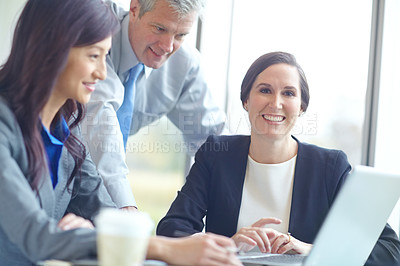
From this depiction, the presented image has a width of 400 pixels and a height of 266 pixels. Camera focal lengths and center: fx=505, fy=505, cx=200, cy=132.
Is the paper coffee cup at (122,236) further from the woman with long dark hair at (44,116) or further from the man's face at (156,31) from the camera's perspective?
the man's face at (156,31)

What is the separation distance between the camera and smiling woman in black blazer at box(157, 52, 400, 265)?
165cm

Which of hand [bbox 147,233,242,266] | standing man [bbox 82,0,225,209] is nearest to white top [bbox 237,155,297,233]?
standing man [bbox 82,0,225,209]

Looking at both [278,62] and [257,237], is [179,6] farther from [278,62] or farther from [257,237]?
[257,237]

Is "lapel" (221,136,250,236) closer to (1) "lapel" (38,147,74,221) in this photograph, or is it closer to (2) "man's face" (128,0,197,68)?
(2) "man's face" (128,0,197,68)

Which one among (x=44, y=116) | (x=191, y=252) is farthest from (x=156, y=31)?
(x=191, y=252)

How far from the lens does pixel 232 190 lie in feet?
5.66

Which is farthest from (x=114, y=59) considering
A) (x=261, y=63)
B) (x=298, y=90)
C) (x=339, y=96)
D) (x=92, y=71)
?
(x=339, y=96)

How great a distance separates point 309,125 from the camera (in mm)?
2734

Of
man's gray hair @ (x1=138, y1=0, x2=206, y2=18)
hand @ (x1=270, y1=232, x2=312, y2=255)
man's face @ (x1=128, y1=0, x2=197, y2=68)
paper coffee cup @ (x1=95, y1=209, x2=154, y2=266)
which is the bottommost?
hand @ (x1=270, y1=232, x2=312, y2=255)

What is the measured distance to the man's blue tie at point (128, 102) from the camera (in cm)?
208

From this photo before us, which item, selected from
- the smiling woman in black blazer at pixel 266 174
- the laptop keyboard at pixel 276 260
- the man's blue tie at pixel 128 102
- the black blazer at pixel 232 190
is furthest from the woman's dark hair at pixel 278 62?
the laptop keyboard at pixel 276 260

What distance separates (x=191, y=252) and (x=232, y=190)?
0.86 m

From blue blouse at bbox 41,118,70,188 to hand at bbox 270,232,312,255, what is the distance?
0.63m

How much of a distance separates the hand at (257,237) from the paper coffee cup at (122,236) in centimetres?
63
